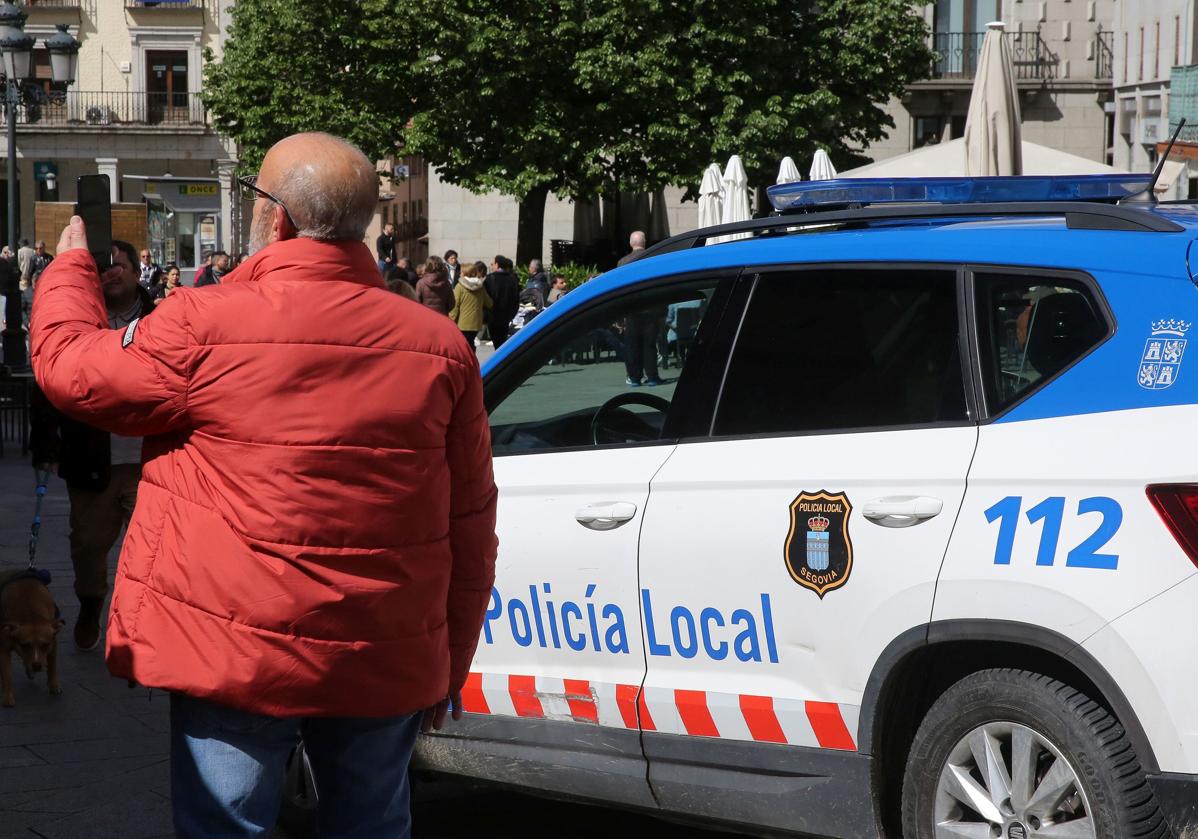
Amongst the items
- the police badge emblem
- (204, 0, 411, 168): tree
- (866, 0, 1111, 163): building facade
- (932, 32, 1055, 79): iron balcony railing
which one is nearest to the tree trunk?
(204, 0, 411, 168): tree

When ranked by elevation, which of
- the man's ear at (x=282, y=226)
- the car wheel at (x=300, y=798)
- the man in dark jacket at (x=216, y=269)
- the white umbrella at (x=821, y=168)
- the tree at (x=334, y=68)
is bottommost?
the car wheel at (x=300, y=798)

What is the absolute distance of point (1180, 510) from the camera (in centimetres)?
334

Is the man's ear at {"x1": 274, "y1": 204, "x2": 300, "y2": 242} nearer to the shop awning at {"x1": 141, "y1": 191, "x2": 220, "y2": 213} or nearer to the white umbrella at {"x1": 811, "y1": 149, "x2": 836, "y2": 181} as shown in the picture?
the white umbrella at {"x1": 811, "y1": 149, "x2": 836, "y2": 181}

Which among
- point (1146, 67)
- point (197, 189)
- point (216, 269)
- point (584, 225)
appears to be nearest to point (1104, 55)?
point (1146, 67)

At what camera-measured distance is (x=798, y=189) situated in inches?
196

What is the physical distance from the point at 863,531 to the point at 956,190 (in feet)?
4.78

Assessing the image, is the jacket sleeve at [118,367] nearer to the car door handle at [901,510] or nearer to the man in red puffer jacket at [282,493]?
the man in red puffer jacket at [282,493]

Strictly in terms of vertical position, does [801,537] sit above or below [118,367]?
below

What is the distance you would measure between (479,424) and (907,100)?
44865 millimetres

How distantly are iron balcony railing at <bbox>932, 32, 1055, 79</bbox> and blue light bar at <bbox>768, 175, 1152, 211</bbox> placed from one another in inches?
1627

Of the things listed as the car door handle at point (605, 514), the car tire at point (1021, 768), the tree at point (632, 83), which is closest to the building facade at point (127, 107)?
the tree at point (632, 83)

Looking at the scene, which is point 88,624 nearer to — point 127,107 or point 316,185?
point 316,185

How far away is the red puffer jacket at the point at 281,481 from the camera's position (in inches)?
109

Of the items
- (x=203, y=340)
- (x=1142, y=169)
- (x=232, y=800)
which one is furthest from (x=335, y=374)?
(x=1142, y=169)
